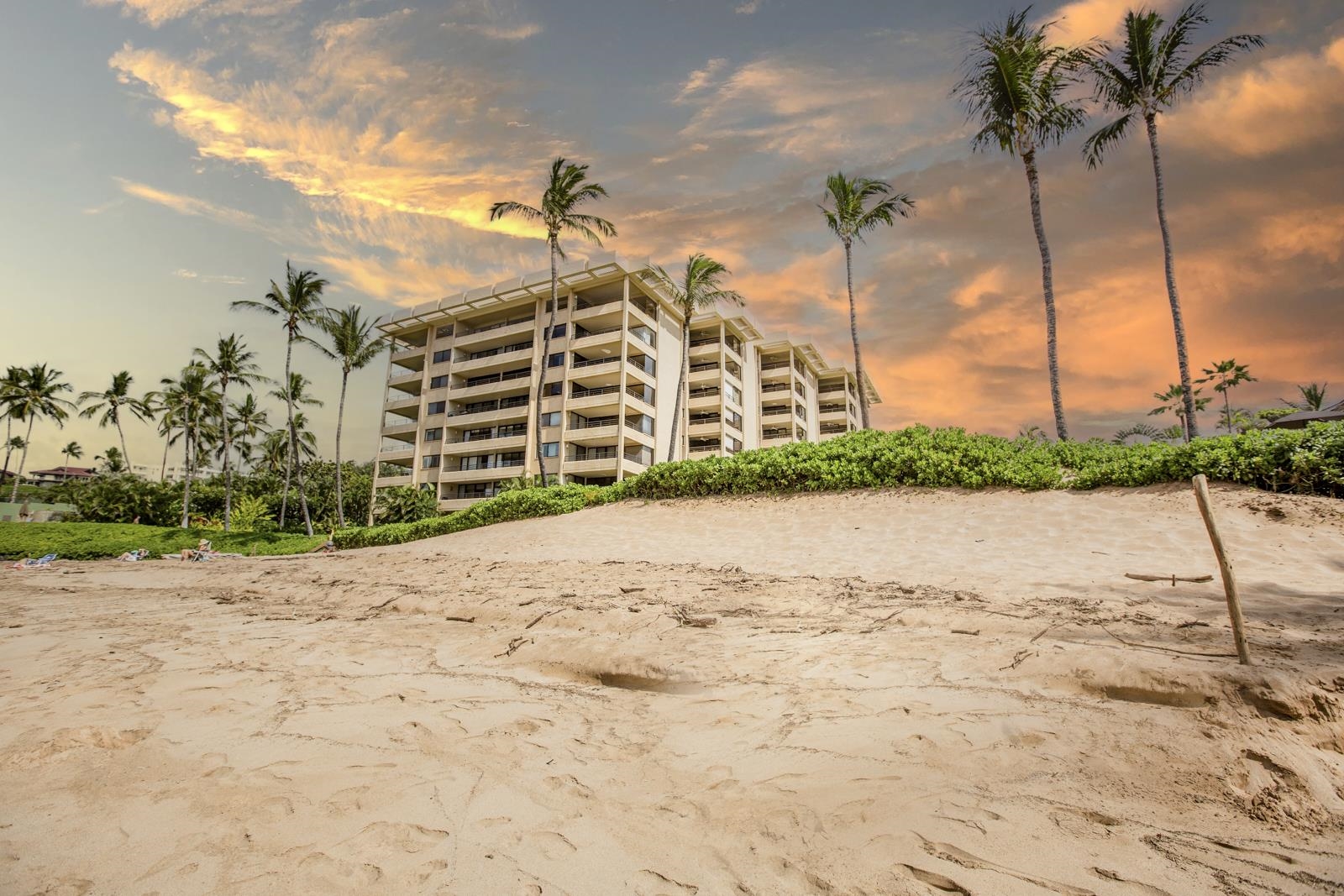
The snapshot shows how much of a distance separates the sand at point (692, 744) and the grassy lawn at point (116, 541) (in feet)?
68.4

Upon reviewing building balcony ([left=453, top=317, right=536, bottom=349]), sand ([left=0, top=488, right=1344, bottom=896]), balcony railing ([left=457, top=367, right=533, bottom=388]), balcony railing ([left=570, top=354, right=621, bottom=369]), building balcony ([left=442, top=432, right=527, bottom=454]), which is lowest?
Answer: sand ([left=0, top=488, right=1344, bottom=896])

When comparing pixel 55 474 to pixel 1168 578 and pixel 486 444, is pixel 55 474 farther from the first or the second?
pixel 1168 578

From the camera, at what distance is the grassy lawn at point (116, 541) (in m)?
22.9

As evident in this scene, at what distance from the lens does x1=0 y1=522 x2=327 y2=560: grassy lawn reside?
22.9 meters

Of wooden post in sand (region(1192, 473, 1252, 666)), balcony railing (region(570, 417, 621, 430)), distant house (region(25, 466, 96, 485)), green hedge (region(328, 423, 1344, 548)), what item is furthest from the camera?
distant house (region(25, 466, 96, 485))

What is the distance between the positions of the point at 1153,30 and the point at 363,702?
89.4ft

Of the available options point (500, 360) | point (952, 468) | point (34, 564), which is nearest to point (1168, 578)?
point (952, 468)

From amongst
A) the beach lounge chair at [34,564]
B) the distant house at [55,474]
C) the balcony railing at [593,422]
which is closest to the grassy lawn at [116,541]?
the beach lounge chair at [34,564]

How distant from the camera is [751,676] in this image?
491 cm

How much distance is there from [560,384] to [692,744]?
4150cm

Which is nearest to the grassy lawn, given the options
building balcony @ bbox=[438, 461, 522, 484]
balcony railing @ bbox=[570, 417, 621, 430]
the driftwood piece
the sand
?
building balcony @ bbox=[438, 461, 522, 484]

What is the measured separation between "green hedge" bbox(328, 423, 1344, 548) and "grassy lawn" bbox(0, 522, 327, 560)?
9.66 meters

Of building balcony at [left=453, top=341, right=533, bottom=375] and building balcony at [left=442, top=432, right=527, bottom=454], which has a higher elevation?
building balcony at [left=453, top=341, right=533, bottom=375]

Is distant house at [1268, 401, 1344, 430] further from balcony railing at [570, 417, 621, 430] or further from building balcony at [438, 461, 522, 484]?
building balcony at [438, 461, 522, 484]
